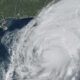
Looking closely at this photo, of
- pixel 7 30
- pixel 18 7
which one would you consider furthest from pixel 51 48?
pixel 18 7

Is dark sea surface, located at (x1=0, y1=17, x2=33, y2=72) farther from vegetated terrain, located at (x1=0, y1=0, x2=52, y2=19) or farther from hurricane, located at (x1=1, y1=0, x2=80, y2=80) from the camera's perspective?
vegetated terrain, located at (x1=0, y1=0, x2=52, y2=19)

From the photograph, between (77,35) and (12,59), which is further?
(12,59)

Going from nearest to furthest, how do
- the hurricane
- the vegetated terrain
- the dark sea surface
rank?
the hurricane → the dark sea surface → the vegetated terrain

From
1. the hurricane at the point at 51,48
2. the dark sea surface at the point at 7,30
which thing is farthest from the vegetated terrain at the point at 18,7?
the hurricane at the point at 51,48

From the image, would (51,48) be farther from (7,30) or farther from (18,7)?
(18,7)

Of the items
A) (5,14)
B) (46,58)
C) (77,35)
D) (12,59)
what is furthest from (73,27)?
(5,14)

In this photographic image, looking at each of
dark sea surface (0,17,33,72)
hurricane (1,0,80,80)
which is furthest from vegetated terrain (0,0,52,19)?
hurricane (1,0,80,80)

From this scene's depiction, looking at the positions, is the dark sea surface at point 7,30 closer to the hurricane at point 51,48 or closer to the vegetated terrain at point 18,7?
the hurricane at point 51,48

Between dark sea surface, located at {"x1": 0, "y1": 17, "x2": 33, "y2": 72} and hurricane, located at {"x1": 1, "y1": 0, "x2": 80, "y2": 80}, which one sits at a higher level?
hurricane, located at {"x1": 1, "y1": 0, "x2": 80, "y2": 80}

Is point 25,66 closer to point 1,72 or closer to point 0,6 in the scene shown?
point 1,72
